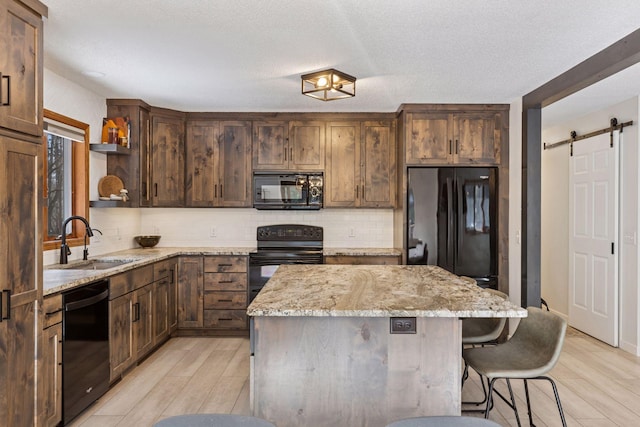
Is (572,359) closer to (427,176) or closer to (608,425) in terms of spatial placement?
(608,425)

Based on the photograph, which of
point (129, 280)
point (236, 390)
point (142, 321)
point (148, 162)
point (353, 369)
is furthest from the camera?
point (148, 162)

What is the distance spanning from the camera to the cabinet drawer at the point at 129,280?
3.14 m

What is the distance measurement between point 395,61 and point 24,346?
2.89 meters

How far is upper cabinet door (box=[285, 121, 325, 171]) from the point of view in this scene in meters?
4.80

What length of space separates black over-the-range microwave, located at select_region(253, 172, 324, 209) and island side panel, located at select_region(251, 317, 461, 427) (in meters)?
2.77

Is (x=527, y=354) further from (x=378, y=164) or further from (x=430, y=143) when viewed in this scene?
(x=378, y=164)

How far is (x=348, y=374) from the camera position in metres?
2.07

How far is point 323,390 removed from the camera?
2.07 metres

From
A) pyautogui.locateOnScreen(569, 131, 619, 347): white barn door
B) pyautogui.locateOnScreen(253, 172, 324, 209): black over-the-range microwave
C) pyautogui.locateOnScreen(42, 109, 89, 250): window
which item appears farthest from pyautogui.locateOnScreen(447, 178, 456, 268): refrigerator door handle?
pyautogui.locateOnScreen(42, 109, 89, 250): window

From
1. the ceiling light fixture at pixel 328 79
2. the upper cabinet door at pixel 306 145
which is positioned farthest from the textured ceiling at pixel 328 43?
the upper cabinet door at pixel 306 145

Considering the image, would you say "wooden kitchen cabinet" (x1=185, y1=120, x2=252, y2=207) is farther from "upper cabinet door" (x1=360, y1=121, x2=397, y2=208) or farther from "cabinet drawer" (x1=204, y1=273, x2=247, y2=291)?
"upper cabinet door" (x1=360, y1=121, x2=397, y2=208)

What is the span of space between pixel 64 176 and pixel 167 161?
1070 mm

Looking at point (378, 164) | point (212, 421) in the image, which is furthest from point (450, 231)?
point (212, 421)

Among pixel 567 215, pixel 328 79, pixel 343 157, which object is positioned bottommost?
pixel 567 215
